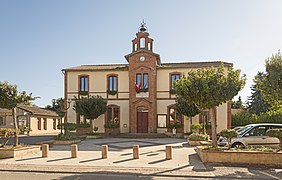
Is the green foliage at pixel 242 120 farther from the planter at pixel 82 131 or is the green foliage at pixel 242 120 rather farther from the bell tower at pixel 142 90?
the planter at pixel 82 131

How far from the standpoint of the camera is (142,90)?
27625mm

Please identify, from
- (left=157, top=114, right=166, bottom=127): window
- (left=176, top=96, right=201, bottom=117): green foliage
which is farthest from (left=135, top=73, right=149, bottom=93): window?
(left=176, top=96, right=201, bottom=117): green foliage

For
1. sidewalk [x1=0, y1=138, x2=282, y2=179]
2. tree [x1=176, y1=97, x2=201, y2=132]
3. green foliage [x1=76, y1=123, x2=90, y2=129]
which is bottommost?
sidewalk [x1=0, y1=138, x2=282, y2=179]

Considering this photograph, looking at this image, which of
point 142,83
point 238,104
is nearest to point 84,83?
point 142,83

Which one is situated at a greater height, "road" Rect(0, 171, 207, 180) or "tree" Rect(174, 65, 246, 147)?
"tree" Rect(174, 65, 246, 147)

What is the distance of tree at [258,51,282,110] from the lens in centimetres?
1091

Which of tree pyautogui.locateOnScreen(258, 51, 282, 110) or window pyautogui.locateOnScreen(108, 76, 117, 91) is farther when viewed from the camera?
window pyautogui.locateOnScreen(108, 76, 117, 91)

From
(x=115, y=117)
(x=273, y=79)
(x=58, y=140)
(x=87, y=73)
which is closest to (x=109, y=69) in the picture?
(x=87, y=73)

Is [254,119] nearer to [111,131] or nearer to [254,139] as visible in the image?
[111,131]

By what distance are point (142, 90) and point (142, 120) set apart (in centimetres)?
303

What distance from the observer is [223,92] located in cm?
1215

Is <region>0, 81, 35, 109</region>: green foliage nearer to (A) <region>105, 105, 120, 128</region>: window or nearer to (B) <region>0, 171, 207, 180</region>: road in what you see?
(B) <region>0, 171, 207, 180</region>: road

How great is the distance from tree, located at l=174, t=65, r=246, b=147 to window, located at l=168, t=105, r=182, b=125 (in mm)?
14474

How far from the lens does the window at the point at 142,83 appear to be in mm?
27594
